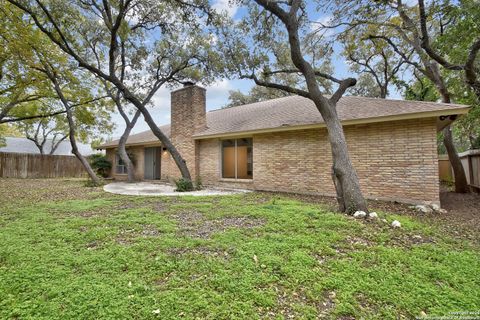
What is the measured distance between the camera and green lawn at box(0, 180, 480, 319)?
2281mm

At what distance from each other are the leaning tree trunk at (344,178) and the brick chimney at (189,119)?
758 centimetres

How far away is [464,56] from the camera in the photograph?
7.74 meters

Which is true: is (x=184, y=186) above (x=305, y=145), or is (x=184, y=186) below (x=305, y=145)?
below

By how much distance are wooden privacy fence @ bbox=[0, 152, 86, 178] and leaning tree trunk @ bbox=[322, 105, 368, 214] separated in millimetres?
21639

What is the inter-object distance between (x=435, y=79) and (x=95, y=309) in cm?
1302

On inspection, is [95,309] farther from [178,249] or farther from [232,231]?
[232,231]

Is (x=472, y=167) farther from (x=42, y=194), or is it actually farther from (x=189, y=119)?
(x=42, y=194)

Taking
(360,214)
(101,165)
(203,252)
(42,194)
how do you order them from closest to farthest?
(203,252) < (360,214) < (42,194) < (101,165)

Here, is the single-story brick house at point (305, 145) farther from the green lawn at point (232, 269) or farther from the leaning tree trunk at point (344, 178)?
the green lawn at point (232, 269)

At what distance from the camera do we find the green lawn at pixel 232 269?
2.28 metres

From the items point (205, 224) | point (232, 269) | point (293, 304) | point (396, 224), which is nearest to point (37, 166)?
point (205, 224)

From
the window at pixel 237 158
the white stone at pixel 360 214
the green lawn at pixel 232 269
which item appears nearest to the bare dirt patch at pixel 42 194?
the green lawn at pixel 232 269

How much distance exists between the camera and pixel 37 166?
1850 cm

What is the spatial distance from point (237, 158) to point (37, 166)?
17312mm
